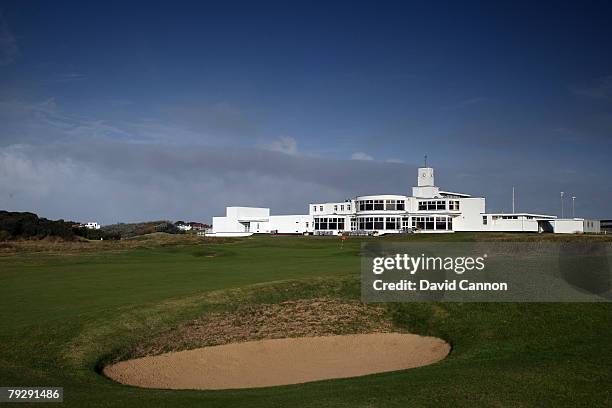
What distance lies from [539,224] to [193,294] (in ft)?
233

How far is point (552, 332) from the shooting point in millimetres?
14516

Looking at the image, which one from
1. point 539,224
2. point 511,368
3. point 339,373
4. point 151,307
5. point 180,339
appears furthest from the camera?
point 539,224

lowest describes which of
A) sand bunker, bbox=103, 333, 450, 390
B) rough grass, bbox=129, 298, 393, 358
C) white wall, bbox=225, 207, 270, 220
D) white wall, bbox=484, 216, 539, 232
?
sand bunker, bbox=103, 333, 450, 390

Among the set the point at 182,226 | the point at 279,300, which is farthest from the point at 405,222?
the point at 182,226

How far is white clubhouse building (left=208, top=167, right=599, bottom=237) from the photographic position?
3036 inches

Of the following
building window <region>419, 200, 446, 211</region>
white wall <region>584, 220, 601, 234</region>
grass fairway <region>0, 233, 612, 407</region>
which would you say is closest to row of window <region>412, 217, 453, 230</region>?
building window <region>419, 200, 446, 211</region>

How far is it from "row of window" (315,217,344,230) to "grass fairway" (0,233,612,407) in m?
58.7

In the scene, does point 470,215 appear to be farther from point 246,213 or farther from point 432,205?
point 246,213

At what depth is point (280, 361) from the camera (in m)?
14.6

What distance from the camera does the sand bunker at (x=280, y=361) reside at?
503 inches

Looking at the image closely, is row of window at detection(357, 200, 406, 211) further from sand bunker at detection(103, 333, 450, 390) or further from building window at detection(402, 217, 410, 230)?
sand bunker at detection(103, 333, 450, 390)

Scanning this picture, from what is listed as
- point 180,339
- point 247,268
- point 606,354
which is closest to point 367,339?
point 180,339

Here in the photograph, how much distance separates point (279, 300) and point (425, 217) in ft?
205

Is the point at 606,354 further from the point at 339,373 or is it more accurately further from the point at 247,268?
the point at 247,268
